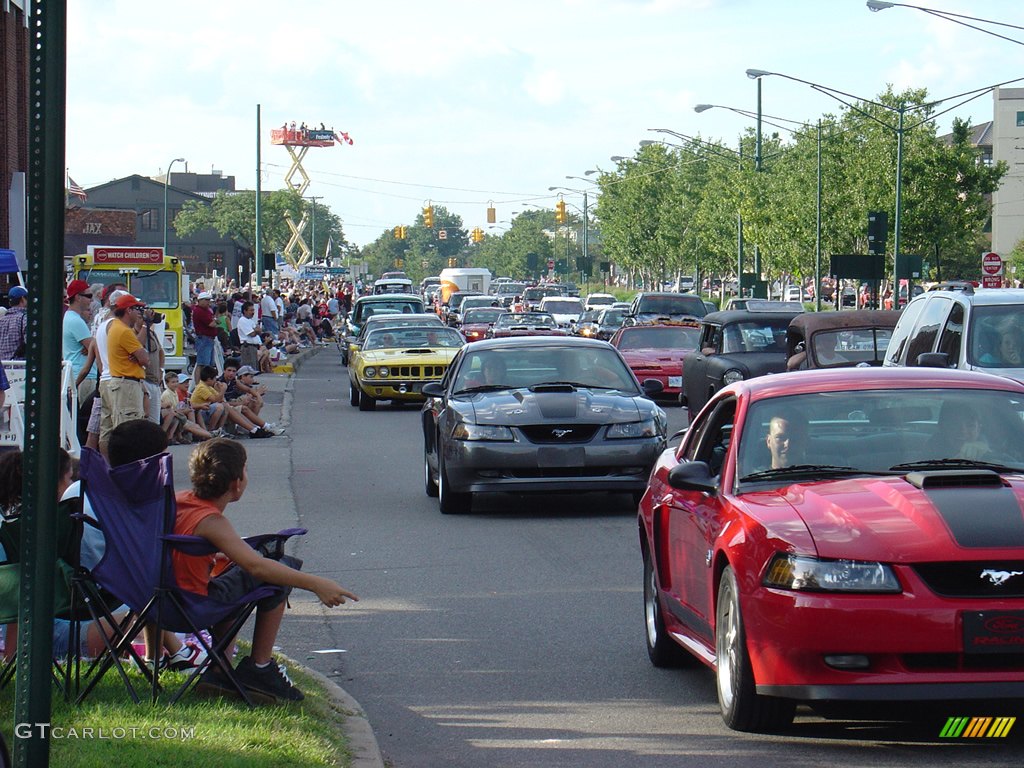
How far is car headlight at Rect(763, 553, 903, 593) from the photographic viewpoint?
234 inches

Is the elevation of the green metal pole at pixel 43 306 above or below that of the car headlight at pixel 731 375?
above

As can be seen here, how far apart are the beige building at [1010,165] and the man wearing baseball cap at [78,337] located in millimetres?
105549

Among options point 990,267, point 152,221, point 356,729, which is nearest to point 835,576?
point 356,729

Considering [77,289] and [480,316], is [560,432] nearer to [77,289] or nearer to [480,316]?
[77,289]

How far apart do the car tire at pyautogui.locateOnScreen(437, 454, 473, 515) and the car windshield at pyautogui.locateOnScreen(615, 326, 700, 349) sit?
14.6m

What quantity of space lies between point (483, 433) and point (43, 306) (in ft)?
31.8

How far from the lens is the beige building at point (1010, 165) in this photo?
115 m

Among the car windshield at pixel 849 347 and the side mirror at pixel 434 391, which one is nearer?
the side mirror at pixel 434 391

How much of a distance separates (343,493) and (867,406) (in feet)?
31.5

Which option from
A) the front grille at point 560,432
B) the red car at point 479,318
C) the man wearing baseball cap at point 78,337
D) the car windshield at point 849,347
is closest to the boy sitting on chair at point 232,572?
A: the front grille at point 560,432

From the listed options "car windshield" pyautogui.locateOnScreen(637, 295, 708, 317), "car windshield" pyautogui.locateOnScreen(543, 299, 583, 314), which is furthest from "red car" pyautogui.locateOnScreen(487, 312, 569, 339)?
"car windshield" pyautogui.locateOnScreen(543, 299, 583, 314)

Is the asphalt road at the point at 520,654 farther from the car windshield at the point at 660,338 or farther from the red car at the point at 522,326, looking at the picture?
the red car at the point at 522,326

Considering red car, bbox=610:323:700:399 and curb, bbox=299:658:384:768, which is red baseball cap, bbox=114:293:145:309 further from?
red car, bbox=610:323:700:399

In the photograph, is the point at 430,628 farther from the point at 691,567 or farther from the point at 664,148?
the point at 664,148
